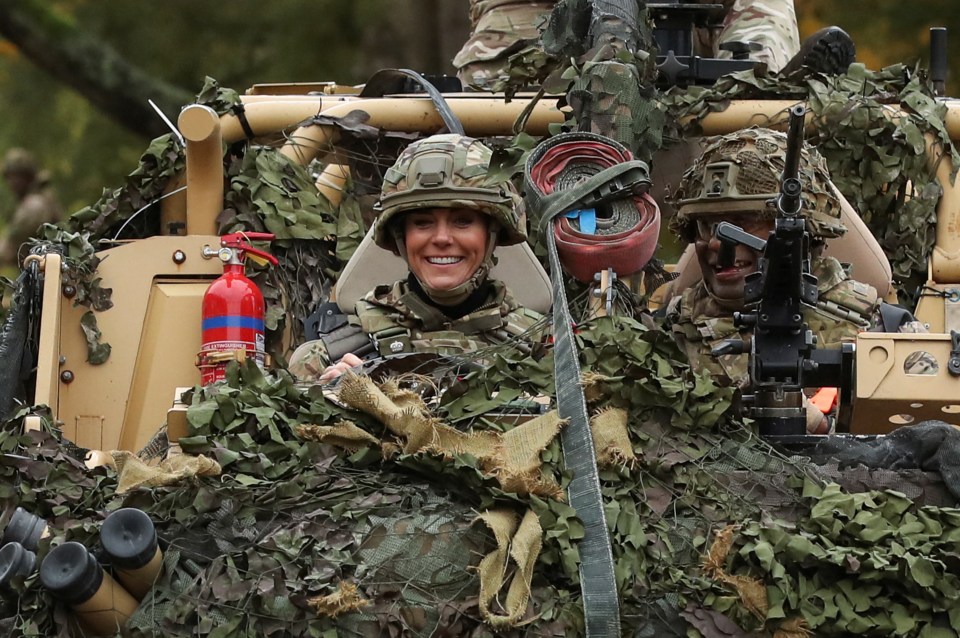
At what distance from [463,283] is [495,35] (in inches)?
99.2

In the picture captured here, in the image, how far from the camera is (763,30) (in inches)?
338

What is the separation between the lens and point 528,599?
15.8 feet

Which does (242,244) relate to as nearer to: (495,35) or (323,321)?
(323,321)

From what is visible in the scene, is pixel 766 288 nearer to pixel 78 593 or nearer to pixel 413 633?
pixel 413 633

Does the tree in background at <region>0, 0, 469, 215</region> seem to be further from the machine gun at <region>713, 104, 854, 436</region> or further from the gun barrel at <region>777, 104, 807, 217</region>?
the gun barrel at <region>777, 104, 807, 217</region>

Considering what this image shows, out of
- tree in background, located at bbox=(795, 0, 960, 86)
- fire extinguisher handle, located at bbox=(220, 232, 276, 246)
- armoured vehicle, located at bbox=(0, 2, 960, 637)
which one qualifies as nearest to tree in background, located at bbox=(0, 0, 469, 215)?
tree in background, located at bbox=(795, 0, 960, 86)

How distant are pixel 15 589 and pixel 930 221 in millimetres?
3983

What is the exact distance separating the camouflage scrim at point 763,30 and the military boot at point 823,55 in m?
0.40

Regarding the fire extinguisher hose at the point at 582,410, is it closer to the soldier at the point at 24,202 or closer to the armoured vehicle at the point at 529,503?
the armoured vehicle at the point at 529,503

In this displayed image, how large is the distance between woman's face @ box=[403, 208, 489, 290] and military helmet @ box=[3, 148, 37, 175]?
8665 mm

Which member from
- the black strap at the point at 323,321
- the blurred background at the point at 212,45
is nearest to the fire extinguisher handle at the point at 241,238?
the black strap at the point at 323,321

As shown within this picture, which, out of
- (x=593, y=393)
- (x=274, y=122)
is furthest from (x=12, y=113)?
(x=593, y=393)

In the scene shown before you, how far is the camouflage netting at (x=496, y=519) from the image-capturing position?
4797mm

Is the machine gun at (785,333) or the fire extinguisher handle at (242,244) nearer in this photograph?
the machine gun at (785,333)
